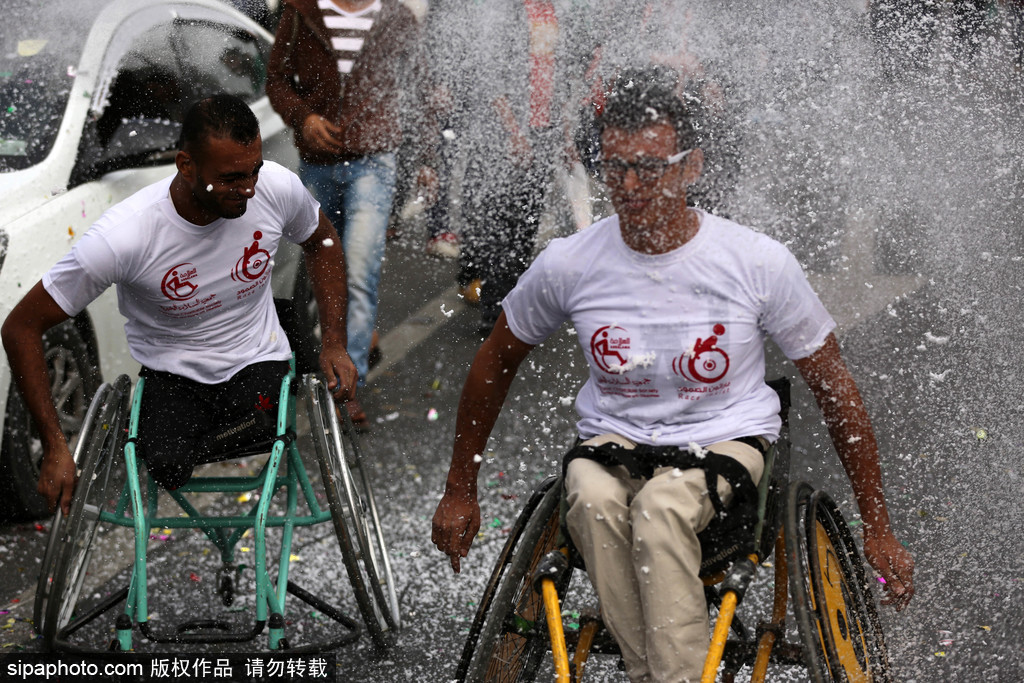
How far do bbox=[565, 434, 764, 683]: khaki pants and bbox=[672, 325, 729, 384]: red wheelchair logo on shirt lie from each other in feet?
0.48

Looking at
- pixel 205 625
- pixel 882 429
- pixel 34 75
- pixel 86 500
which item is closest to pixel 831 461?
pixel 882 429

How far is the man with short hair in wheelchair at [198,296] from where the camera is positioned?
3.11 metres

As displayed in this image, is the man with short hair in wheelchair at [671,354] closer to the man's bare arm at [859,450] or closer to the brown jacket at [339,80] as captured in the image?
the man's bare arm at [859,450]

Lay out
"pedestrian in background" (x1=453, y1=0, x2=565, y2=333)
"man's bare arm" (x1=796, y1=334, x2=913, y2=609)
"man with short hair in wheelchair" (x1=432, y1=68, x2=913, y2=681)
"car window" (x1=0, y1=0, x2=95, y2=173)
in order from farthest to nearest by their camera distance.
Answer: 1. "pedestrian in background" (x1=453, y1=0, x2=565, y2=333)
2. "car window" (x1=0, y1=0, x2=95, y2=173)
3. "man's bare arm" (x1=796, y1=334, x2=913, y2=609)
4. "man with short hair in wheelchair" (x1=432, y1=68, x2=913, y2=681)

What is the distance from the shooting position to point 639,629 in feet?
8.26

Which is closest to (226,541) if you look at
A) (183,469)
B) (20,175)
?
(183,469)

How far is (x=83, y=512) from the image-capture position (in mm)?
3137

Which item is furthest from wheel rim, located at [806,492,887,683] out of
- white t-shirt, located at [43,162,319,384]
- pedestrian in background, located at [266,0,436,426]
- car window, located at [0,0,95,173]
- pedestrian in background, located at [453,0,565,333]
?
car window, located at [0,0,95,173]

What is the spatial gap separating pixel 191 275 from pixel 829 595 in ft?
5.61

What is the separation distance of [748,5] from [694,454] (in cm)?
285

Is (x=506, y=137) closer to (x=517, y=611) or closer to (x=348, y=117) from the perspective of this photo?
(x=348, y=117)

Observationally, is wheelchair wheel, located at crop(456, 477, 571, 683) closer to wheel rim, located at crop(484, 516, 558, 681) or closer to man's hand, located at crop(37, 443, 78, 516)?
wheel rim, located at crop(484, 516, 558, 681)

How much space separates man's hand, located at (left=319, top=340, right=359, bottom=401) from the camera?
344 centimetres

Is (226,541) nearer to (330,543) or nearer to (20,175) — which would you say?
(330,543)
